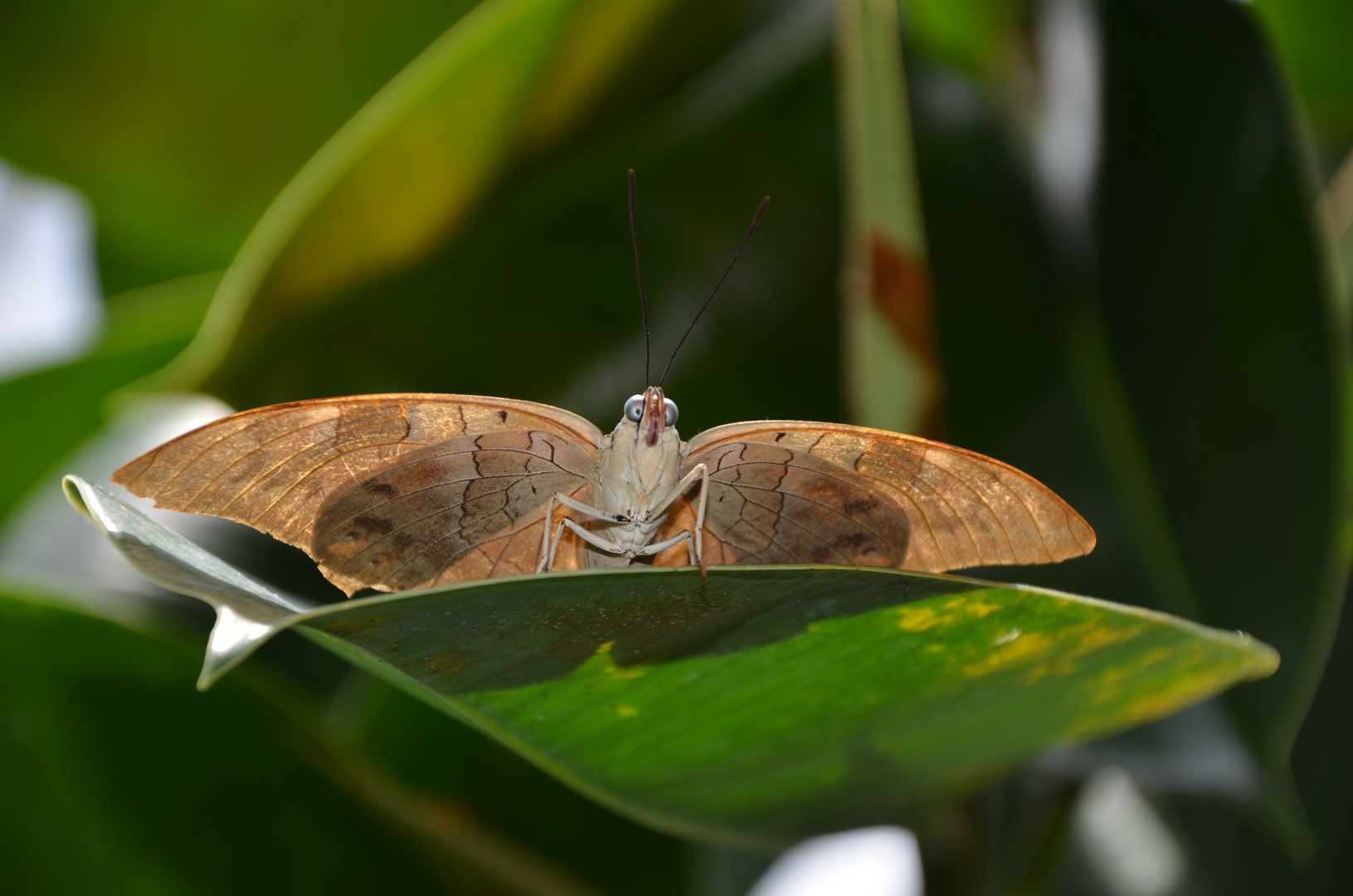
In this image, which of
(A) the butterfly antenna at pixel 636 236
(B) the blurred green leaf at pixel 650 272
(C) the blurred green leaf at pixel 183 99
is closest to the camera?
(A) the butterfly antenna at pixel 636 236

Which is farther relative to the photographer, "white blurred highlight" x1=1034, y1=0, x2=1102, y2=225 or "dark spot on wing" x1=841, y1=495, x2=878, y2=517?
"white blurred highlight" x1=1034, y1=0, x2=1102, y2=225

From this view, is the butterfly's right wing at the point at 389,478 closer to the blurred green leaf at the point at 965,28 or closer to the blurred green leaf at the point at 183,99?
the blurred green leaf at the point at 965,28

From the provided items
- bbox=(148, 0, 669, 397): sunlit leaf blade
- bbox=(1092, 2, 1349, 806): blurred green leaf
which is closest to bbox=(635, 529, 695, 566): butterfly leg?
bbox=(148, 0, 669, 397): sunlit leaf blade

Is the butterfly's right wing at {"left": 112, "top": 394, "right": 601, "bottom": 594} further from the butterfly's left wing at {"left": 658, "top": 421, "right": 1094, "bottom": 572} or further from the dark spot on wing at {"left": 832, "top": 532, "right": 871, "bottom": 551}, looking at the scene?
the dark spot on wing at {"left": 832, "top": 532, "right": 871, "bottom": 551}

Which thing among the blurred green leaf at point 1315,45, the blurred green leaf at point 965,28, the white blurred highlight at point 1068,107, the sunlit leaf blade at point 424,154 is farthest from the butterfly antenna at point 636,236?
the blurred green leaf at point 1315,45

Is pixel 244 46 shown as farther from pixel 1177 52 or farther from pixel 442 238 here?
pixel 1177 52

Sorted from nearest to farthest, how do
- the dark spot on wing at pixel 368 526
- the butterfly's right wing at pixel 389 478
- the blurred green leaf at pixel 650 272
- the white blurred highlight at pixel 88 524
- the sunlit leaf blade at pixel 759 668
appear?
the sunlit leaf blade at pixel 759 668, the butterfly's right wing at pixel 389 478, the dark spot on wing at pixel 368 526, the blurred green leaf at pixel 650 272, the white blurred highlight at pixel 88 524

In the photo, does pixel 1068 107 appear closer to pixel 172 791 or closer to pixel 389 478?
pixel 389 478
